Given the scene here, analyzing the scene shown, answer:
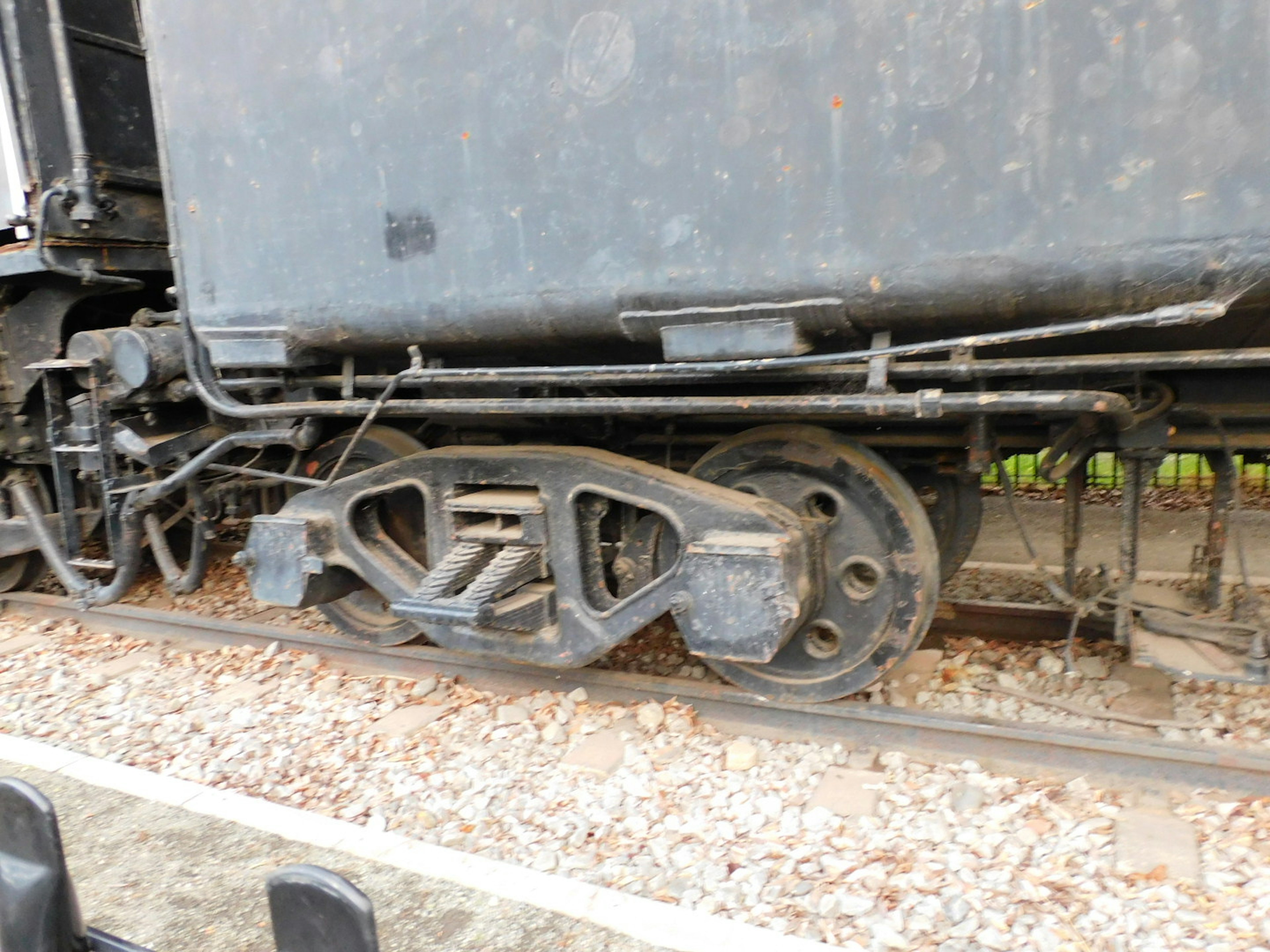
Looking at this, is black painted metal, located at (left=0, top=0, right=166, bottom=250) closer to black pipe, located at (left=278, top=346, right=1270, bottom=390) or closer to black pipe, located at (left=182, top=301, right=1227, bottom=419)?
black pipe, located at (left=182, top=301, right=1227, bottom=419)

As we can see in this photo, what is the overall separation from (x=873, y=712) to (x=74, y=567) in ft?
13.7

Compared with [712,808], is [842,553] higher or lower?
higher

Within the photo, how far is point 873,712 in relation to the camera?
3115 mm

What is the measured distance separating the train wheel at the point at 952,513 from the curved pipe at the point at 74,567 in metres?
3.65

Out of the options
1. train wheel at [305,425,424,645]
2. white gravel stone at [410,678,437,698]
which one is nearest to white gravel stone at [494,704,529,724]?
white gravel stone at [410,678,437,698]

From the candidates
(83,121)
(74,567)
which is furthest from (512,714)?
(83,121)

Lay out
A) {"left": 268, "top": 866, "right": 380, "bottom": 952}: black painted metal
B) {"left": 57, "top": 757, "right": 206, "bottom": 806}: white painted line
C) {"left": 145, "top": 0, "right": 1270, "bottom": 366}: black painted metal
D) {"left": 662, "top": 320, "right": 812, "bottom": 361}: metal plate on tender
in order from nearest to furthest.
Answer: {"left": 268, "top": 866, "right": 380, "bottom": 952}: black painted metal
{"left": 145, "top": 0, "right": 1270, "bottom": 366}: black painted metal
{"left": 662, "top": 320, "right": 812, "bottom": 361}: metal plate on tender
{"left": 57, "top": 757, "right": 206, "bottom": 806}: white painted line

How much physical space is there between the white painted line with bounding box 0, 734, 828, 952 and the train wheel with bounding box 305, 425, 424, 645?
104 cm

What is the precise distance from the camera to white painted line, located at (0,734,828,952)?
2.06 m

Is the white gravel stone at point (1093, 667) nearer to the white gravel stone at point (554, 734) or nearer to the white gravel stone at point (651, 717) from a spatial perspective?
the white gravel stone at point (651, 717)

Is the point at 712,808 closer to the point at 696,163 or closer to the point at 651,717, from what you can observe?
the point at 651,717

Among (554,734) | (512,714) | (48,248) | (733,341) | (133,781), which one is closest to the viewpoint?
(733,341)

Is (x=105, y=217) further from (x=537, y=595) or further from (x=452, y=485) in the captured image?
(x=537, y=595)

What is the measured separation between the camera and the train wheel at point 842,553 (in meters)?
3.00
